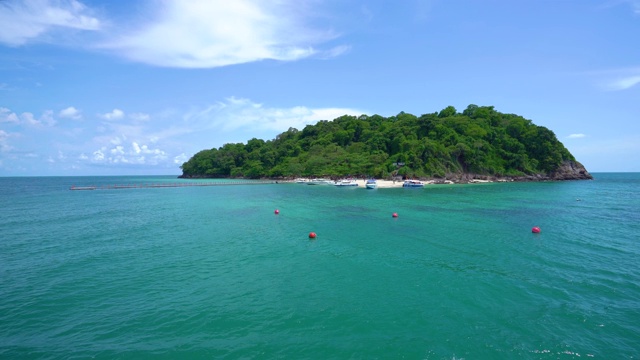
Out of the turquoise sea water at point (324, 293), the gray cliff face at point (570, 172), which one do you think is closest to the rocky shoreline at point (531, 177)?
the gray cliff face at point (570, 172)

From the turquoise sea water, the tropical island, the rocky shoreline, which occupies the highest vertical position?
the tropical island

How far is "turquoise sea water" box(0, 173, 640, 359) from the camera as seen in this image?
440 inches

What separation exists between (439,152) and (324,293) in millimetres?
102971

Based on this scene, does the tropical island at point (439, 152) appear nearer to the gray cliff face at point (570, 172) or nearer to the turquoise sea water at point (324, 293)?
the gray cliff face at point (570, 172)

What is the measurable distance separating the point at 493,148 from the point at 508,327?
12476 cm

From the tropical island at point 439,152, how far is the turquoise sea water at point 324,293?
80377mm

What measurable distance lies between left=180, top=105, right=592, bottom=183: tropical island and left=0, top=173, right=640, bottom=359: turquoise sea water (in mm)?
80377

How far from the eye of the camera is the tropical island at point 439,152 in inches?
4299

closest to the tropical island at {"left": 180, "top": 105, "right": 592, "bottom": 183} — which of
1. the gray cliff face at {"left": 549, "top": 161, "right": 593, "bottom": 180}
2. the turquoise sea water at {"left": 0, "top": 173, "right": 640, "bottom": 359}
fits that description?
the gray cliff face at {"left": 549, "top": 161, "right": 593, "bottom": 180}

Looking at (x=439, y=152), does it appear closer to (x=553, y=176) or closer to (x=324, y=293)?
(x=553, y=176)

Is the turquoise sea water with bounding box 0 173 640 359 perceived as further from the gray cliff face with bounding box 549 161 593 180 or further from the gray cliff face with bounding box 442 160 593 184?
the gray cliff face with bounding box 549 161 593 180

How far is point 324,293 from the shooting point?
15516 millimetres

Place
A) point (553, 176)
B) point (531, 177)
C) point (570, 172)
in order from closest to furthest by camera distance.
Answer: point (531, 177)
point (553, 176)
point (570, 172)

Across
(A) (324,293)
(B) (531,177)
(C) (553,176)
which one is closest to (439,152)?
(B) (531,177)
